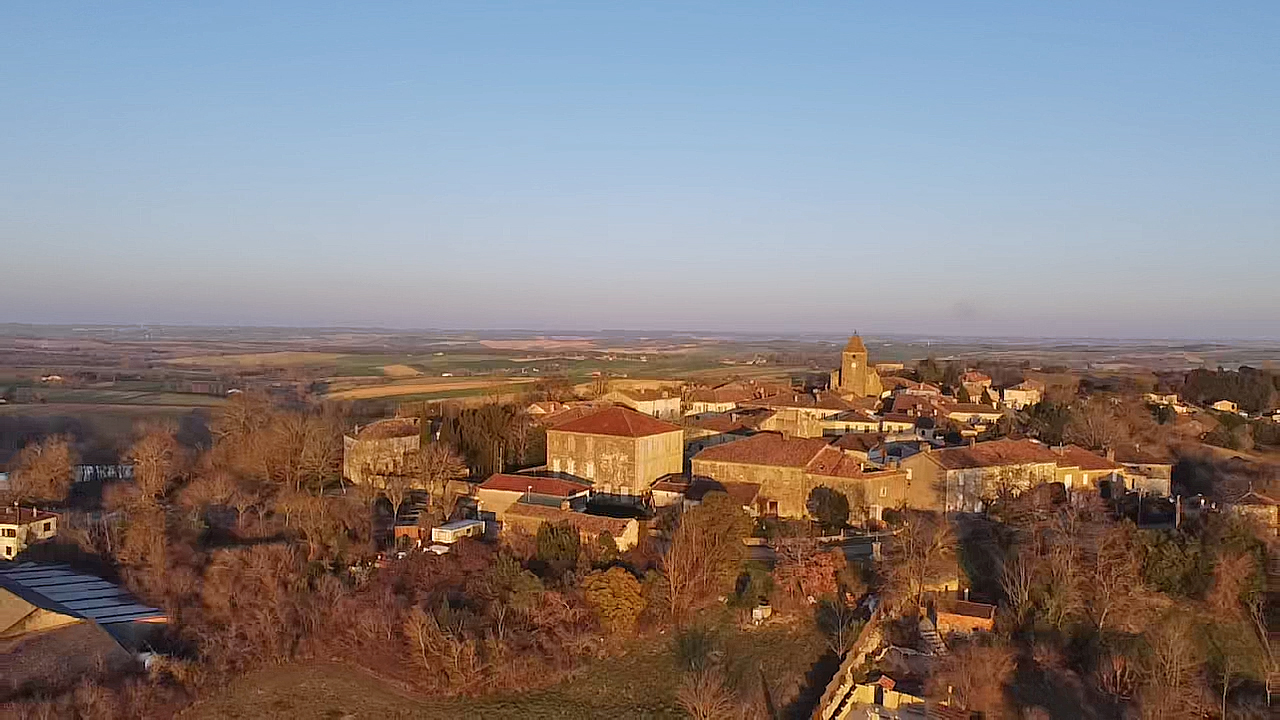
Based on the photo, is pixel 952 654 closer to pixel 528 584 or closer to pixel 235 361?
pixel 528 584

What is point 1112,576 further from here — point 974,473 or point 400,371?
point 400,371

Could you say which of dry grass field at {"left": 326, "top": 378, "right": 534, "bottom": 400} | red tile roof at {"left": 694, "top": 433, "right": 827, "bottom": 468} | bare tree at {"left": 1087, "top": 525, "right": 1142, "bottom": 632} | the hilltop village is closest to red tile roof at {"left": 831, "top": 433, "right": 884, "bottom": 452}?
the hilltop village

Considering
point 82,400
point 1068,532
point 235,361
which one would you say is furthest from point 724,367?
point 1068,532

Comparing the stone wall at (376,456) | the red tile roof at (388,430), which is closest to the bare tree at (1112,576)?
the stone wall at (376,456)

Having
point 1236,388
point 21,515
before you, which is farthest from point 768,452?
point 1236,388

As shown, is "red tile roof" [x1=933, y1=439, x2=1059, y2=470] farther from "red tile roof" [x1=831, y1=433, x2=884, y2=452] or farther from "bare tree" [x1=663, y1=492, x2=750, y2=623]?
"bare tree" [x1=663, y1=492, x2=750, y2=623]

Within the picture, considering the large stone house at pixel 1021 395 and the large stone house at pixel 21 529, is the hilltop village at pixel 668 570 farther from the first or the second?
the large stone house at pixel 1021 395
